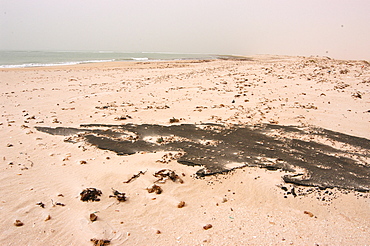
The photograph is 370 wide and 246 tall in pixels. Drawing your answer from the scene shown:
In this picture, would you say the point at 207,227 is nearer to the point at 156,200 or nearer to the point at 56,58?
the point at 156,200

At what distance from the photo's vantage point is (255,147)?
4734 mm

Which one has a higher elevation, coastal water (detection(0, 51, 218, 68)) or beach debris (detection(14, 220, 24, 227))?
coastal water (detection(0, 51, 218, 68))

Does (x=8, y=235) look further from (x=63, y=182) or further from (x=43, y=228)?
(x=63, y=182)

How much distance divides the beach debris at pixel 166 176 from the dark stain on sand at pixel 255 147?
0.35 m

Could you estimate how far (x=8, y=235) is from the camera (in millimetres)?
2592

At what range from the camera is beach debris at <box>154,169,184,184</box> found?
3608mm

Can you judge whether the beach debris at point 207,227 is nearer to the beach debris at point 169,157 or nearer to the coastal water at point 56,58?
the beach debris at point 169,157

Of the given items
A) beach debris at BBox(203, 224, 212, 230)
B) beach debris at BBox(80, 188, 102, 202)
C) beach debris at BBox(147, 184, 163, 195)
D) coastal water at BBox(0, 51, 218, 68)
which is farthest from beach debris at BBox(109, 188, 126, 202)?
coastal water at BBox(0, 51, 218, 68)

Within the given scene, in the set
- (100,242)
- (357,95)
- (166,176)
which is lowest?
(100,242)

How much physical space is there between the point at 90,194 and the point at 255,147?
10.2ft

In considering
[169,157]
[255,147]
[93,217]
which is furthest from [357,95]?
[93,217]

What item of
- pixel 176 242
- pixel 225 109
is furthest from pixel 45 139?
pixel 225 109

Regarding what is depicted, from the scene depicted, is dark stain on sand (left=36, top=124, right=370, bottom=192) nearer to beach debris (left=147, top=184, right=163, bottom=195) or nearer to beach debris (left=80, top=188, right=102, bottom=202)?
beach debris (left=147, top=184, right=163, bottom=195)

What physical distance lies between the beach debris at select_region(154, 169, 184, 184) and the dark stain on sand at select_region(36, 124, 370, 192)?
35 centimetres
